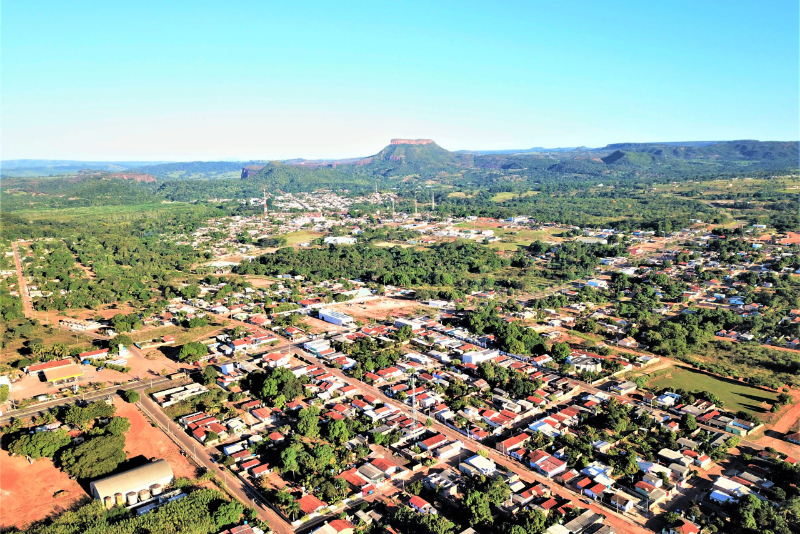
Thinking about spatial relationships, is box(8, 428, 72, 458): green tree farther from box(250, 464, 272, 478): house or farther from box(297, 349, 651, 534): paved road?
box(297, 349, 651, 534): paved road

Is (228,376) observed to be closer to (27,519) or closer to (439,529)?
(27,519)

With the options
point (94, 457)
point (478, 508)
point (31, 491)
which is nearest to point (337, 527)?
point (478, 508)

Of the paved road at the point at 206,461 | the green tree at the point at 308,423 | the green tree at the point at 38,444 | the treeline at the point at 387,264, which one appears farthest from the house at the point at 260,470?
the treeline at the point at 387,264

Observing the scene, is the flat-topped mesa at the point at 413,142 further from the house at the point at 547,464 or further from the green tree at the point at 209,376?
the house at the point at 547,464

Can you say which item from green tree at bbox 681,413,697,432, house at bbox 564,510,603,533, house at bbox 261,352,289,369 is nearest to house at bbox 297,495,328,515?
house at bbox 564,510,603,533

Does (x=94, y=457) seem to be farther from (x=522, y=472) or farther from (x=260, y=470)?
(x=522, y=472)

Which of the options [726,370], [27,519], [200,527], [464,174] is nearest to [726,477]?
[726,370]
